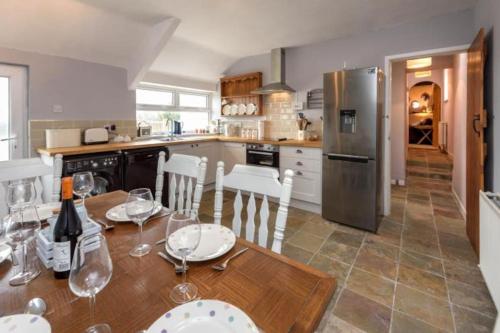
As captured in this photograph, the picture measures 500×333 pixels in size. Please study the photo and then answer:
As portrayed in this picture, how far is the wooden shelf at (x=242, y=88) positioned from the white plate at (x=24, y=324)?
4148 mm

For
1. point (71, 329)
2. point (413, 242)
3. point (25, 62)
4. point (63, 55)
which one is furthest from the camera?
point (63, 55)

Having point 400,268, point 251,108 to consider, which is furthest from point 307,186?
point 251,108

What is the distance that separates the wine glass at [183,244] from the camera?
0.70 metres

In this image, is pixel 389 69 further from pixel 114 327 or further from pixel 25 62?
pixel 25 62

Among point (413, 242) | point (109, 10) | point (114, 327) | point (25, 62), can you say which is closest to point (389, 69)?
point (413, 242)

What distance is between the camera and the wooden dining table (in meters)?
0.60

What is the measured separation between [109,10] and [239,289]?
3184 mm

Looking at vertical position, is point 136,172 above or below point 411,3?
below

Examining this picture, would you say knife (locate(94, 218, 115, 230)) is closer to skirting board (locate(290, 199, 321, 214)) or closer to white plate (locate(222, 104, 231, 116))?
skirting board (locate(290, 199, 321, 214))

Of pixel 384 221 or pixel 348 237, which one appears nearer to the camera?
pixel 348 237

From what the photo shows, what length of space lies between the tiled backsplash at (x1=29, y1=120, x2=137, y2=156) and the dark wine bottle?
2789 millimetres

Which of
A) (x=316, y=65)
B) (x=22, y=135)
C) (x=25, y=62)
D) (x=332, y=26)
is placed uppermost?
(x=332, y=26)

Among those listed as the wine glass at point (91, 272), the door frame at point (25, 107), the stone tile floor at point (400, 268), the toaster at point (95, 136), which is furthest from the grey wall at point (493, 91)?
the door frame at point (25, 107)

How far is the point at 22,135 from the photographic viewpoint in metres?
2.86
